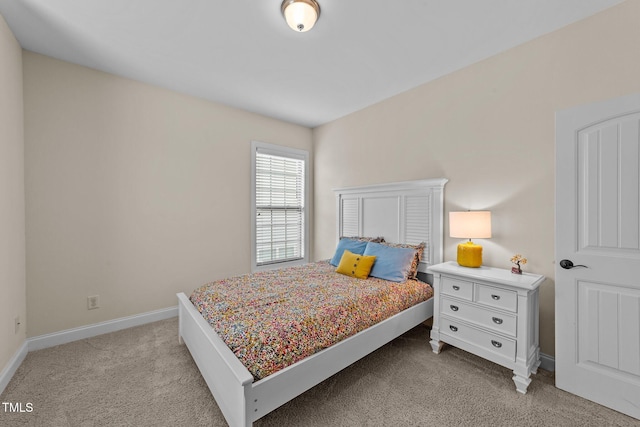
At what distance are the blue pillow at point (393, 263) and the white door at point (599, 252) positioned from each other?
1.13m

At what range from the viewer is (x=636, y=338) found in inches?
64.5

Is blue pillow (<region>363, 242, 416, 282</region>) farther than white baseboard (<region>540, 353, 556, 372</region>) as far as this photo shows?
Yes

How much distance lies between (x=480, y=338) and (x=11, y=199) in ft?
12.8

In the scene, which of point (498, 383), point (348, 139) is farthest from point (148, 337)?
point (348, 139)

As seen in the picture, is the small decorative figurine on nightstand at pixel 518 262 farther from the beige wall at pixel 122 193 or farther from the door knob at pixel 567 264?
the beige wall at pixel 122 193

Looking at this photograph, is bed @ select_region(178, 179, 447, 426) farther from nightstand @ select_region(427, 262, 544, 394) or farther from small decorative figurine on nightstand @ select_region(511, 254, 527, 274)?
small decorative figurine on nightstand @ select_region(511, 254, 527, 274)

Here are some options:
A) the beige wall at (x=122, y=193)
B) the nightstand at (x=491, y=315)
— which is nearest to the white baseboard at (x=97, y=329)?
the beige wall at (x=122, y=193)

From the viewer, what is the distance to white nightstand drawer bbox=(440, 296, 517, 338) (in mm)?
1977

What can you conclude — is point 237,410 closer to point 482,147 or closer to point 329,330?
point 329,330

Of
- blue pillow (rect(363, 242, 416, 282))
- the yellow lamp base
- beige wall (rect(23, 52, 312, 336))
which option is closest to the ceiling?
beige wall (rect(23, 52, 312, 336))

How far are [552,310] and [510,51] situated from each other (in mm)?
2226

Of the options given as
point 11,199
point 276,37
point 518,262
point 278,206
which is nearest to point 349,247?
point 278,206

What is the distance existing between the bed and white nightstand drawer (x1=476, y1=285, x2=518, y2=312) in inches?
22.4

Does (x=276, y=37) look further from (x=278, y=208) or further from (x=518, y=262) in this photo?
(x=518, y=262)
